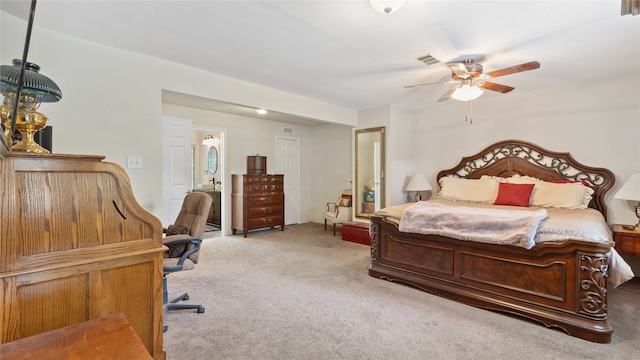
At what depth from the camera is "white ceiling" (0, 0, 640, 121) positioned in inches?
79.2

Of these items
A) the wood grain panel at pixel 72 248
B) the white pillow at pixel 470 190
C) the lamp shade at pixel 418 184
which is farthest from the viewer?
the lamp shade at pixel 418 184

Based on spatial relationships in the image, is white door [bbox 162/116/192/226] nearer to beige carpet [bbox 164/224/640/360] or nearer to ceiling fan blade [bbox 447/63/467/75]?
beige carpet [bbox 164/224/640/360]

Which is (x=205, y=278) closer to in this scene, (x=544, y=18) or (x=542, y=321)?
(x=542, y=321)

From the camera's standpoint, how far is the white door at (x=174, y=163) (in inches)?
195

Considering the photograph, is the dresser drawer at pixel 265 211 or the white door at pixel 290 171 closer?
the dresser drawer at pixel 265 211

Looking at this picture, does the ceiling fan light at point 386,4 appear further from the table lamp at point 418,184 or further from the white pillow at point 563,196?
the table lamp at point 418,184

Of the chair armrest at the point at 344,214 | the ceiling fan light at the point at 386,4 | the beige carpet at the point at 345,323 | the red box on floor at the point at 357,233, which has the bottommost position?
the beige carpet at the point at 345,323

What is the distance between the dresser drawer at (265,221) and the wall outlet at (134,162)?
2914 millimetres

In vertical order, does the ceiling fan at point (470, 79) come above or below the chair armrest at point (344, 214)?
above

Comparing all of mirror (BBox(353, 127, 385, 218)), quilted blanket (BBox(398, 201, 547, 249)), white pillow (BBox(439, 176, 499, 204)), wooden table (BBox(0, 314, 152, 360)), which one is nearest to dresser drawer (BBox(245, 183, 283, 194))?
mirror (BBox(353, 127, 385, 218))

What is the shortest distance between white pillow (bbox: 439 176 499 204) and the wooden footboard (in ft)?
4.84

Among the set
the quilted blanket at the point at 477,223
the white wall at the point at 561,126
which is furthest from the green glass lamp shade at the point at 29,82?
the white wall at the point at 561,126

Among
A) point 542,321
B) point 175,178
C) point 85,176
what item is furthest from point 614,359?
point 175,178

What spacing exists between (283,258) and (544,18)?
12.2 feet
